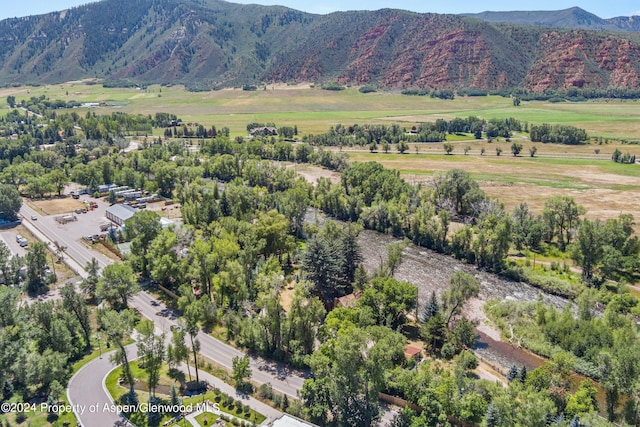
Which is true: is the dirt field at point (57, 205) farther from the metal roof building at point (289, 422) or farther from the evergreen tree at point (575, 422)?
the evergreen tree at point (575, 422)

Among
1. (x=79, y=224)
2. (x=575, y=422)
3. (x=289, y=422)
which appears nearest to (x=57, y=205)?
(x=79, y=224)

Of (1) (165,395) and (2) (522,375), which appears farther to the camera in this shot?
(2) (522,375)

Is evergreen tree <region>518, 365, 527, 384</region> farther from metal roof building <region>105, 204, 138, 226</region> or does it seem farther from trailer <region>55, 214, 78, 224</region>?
trailer <region>55, 214, 78, 224</region>

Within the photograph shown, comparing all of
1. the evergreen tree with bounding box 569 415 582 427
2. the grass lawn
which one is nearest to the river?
the evergreen tree with bounding box 569 415 582 427

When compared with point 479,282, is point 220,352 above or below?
below

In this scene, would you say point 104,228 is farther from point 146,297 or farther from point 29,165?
point 29,165

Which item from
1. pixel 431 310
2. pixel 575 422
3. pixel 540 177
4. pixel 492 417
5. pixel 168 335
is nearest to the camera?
pixel 575 422

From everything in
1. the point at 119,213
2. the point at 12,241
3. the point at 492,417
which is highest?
the point at 119,213

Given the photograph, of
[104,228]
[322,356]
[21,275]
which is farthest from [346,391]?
[104,228]

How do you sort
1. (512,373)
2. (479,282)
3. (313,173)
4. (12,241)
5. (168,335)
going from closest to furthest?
(512,373)
(168,335)
(479,282)
(12,241)
(313,173)

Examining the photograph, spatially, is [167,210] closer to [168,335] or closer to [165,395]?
[168,335]
